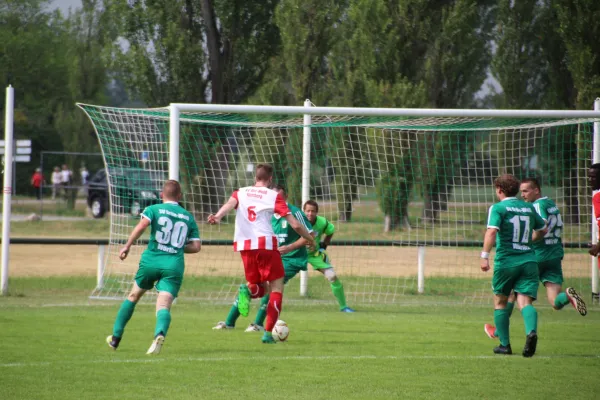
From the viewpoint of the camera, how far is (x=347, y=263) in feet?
67.3

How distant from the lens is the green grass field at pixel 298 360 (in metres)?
6.98

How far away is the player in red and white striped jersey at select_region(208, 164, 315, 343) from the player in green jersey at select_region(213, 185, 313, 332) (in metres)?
0.93

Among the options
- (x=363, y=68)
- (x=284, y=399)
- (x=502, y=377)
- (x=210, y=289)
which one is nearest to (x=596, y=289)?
(x=210, y=289)

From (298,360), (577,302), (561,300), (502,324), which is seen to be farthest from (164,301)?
(561,300)

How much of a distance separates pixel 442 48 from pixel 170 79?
8.46m

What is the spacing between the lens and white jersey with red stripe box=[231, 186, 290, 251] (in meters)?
9.42

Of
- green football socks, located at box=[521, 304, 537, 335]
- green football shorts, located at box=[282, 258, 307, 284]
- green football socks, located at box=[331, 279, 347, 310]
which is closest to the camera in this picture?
green football socks, located at box=[521, 304, 537, 335]

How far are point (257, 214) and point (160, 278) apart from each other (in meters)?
1.41

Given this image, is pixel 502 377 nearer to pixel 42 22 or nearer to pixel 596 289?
pixel 596 289

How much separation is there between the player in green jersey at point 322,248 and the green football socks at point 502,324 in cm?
396

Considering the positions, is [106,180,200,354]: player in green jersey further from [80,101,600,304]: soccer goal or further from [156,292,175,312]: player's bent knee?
[80,101,600,304]: soccer goal

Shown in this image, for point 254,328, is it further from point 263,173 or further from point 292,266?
point 263,173

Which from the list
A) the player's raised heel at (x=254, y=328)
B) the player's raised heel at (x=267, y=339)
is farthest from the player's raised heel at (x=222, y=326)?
the player's raised heel at (x=267, y=339)

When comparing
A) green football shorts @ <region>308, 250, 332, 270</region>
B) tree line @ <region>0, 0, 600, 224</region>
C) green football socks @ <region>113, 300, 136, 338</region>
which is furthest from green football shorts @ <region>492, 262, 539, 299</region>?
tree line @ <region>0, 0, 600, 224</region>
